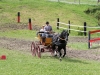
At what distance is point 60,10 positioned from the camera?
42.1 metres

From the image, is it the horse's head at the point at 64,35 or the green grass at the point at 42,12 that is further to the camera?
the green grass at the point at 42,12

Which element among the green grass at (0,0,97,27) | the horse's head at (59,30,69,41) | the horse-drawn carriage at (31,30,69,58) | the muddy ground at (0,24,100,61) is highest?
the green grass at (0,0,97,27)

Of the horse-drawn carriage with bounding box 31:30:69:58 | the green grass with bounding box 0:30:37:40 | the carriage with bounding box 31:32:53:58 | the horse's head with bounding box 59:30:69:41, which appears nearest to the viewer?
the horse's head with bounding box 59:30:69:41

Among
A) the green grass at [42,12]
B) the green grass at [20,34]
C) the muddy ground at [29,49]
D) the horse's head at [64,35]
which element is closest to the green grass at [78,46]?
the muddy ground at [29,49]

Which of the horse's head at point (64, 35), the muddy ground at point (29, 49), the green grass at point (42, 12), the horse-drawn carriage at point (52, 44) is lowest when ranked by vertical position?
the muddy ground at point (29, 49)

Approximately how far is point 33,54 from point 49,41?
1.35 metres

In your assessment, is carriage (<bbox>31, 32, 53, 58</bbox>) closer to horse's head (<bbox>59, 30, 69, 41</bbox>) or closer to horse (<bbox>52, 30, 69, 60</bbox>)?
horse (<bbox>52, 30, 69, 60</bbox>)

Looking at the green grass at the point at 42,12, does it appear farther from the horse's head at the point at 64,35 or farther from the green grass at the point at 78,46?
the horse's head at the point at 64,35

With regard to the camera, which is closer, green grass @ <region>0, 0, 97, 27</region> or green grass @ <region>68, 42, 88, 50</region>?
green grass @ <region>68, 42, 88, 50</region>

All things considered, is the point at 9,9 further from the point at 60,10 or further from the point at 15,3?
the point at 60,10

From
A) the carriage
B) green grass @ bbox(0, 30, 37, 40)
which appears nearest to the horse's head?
the carriage

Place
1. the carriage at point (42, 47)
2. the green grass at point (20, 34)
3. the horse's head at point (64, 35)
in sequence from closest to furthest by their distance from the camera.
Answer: the horse's head at point (64, 35) → the carriage at point (42, 47) → the green grass at point (20, 34)

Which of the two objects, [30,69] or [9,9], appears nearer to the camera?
[30,69]

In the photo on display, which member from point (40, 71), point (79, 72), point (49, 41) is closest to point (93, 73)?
point (79, 72)
